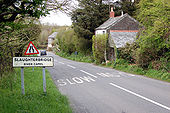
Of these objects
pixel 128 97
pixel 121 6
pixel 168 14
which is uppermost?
pixel 121 6

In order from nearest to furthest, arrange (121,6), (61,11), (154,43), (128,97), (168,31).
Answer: (61,11), (128,97), (168,31), (154,43), (121,6)

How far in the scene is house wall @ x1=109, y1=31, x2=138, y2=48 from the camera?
91.9 feet

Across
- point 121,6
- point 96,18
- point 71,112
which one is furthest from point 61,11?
point 121,6

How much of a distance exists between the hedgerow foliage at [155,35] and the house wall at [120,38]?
24.4 ft

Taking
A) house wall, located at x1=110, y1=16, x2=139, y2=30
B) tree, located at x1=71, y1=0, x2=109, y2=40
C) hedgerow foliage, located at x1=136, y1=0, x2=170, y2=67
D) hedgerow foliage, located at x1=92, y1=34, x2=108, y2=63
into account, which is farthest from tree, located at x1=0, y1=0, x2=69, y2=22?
tree, located at x1=71, y1=0, x2=109, y2=40

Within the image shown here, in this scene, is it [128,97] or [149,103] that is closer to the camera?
[149,103]

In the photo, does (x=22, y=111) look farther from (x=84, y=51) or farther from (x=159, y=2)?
(x=84, y=51)

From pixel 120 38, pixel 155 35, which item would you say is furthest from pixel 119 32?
pixel 155 35

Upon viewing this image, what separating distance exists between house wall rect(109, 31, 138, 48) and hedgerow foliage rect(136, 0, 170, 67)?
7435 mm

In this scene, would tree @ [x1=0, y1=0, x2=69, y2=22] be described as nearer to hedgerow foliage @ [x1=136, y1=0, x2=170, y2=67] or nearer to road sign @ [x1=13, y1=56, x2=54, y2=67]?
road sign @ [x1=13, y1=56, x2=54, y2=67]

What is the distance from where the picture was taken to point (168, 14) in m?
16.8

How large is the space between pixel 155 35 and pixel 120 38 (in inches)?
476

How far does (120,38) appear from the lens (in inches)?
1159

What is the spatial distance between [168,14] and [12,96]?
13.9 m
